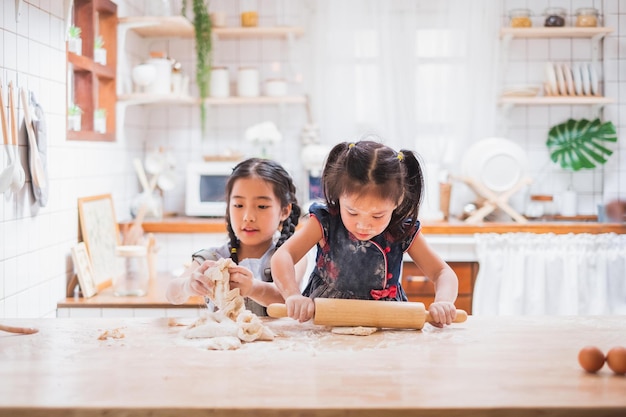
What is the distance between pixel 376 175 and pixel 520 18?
2.55 meters

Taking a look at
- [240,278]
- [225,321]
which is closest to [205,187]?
[240,278]

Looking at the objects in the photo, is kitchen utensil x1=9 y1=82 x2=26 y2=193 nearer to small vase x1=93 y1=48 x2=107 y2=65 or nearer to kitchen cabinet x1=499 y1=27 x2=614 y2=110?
small vase x1=93 y1=48 x2=107 y2=65

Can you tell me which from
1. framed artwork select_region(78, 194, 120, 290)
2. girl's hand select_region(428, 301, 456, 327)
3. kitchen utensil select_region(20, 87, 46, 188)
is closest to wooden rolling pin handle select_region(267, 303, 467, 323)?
girl's hand select_region(428, 301, 456, 327)

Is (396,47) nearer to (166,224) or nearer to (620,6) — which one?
(620,6)

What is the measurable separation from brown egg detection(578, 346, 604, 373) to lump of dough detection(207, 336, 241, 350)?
24.3 inches

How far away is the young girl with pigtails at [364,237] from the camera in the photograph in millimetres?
1706

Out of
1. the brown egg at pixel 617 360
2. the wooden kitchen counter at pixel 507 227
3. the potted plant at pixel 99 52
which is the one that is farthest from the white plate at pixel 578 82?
the brown egg at pixel 617 360

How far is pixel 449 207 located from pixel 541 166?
2.14 ft

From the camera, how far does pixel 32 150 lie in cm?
249

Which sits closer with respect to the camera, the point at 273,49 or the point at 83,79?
the point at 83,79

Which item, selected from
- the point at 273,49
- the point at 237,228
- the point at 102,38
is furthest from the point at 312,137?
the point at 237,228

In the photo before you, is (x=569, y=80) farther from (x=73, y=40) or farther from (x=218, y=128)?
(x=73, y=40)

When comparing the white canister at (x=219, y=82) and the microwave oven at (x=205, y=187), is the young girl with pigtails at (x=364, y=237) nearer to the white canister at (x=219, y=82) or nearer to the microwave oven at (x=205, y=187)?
the microwave oven at (x=205, y=187)

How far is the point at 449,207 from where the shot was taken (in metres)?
3.87
